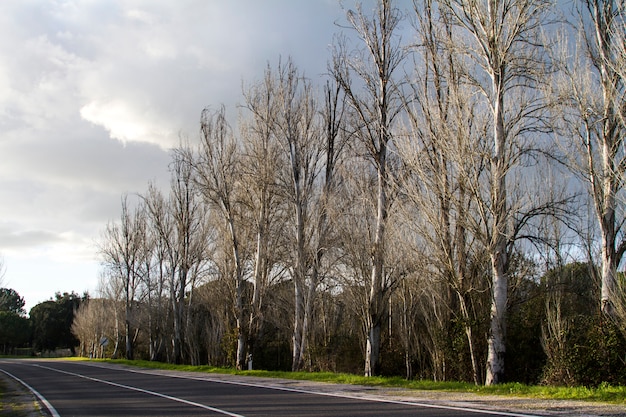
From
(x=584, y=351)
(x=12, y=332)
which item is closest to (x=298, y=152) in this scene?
(x=584, y=351)

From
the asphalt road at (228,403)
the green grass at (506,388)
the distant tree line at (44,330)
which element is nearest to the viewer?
the asphalt road at (228,403)

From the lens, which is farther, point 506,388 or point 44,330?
point 44,330

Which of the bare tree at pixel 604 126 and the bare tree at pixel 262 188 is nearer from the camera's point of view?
the bare tree at pixel 604 126

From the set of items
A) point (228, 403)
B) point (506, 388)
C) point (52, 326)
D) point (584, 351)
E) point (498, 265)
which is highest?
point (498, 265)

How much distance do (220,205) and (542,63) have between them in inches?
645

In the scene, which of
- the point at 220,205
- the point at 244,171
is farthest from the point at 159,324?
the point at 244,171

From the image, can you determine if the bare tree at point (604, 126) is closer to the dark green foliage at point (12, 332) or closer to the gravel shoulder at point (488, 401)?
the gravel shoulder at point (488, 401)

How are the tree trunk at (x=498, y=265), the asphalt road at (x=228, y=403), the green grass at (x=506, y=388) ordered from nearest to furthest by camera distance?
the asphalt road at (x=228, y=403) < the green grass at (x=506, y=388) < the tree trunk at (x=498, y=265)

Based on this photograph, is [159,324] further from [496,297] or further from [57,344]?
[57,344]

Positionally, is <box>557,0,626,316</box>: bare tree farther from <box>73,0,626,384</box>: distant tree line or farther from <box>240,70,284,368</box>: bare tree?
<box>240,70,284,368</box>: bare tree

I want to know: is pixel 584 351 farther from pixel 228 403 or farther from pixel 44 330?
pixel 44 330

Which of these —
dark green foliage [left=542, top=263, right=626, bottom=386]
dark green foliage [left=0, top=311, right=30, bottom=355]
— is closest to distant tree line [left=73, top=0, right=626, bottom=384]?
dark green foliage [left=542, top=263, right=626, bottom=386]

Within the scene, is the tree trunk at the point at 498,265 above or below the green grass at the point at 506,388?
above

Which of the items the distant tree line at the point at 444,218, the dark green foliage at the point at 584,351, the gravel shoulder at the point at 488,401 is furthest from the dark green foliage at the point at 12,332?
the dark green foliage at the point at 584,351
